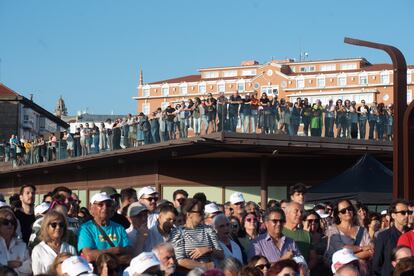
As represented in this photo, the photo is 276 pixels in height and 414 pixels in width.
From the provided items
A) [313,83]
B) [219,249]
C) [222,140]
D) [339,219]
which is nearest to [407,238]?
[339,219]

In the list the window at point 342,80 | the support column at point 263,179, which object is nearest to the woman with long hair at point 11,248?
the support column at point 263,179

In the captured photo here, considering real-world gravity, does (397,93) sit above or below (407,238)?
above

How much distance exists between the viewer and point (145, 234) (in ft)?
35.8

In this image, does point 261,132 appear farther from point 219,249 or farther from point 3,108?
point 3,108

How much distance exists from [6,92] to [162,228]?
281 ft

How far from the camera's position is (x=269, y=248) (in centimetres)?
1097

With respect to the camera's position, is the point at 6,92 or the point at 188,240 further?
the point at 6,92

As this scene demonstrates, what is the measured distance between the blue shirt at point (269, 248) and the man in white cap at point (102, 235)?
1.51 meters

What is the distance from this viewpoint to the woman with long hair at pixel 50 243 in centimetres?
977

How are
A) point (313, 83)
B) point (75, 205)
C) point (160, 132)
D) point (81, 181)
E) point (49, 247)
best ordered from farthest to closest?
point (313, 83)
point (81, 181)
point (160, 132)
point (75, 205)
point (49, 247)

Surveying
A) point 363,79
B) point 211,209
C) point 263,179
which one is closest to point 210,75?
point 363,79

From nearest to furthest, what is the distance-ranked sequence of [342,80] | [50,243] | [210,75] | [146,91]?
1. [50,243]
2. [342,80]
3. [146,91]
4. [210,75]

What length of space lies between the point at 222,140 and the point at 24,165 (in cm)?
1620

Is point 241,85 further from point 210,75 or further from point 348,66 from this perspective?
point 210,75
